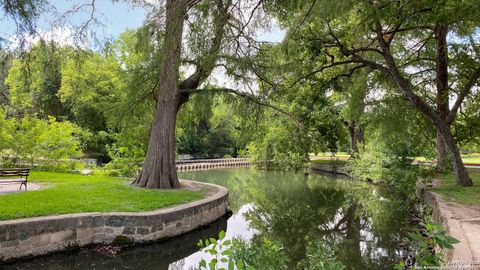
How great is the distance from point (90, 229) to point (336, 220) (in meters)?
7.18

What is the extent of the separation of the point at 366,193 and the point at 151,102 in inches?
434

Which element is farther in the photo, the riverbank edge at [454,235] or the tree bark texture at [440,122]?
the tree bark texture at [440,122]

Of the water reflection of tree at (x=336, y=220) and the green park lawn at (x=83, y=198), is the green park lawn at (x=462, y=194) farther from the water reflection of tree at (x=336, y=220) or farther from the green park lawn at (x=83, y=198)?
the green park lawn at (x=83, y=198)

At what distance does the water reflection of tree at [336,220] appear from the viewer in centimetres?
744

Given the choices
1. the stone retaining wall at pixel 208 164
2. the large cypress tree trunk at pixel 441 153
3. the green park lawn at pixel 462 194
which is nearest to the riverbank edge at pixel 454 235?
the green park lawn at pixel 462 194

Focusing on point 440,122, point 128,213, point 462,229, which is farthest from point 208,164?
point 462,229

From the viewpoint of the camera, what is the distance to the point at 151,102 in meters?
13.5

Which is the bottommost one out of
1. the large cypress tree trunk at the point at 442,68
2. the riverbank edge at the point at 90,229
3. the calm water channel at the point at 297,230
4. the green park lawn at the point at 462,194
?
the calm water channel at the point at 297,230

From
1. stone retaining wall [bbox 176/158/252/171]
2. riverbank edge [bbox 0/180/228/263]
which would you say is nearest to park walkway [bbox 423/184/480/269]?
riverbank edge [bbox 0/180/228/263]

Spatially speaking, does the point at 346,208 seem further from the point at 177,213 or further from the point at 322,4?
the point at 322,4

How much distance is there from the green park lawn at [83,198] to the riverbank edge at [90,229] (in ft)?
1.38

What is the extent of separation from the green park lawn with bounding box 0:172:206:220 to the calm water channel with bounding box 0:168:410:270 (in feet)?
3.43

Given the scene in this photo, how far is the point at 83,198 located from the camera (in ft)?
28.6

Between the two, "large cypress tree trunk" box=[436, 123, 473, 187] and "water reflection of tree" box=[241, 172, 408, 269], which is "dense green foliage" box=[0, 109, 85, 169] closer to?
"water reflection of tree" box=[241, 172, 408, 269]
